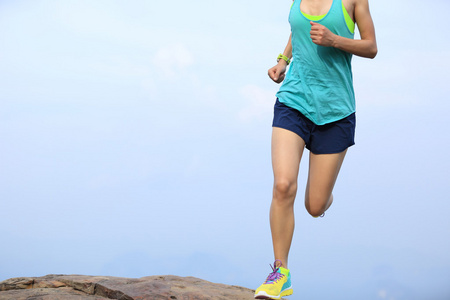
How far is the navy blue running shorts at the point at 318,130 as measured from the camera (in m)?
4.24

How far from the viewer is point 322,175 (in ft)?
14.9

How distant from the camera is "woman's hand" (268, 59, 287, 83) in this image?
4723 millimetres

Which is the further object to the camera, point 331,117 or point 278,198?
point 331,117

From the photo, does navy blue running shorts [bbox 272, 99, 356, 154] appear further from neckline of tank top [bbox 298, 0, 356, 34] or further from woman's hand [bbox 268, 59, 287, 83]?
neckline of tank top [bbox 298, 0, 356, 34]

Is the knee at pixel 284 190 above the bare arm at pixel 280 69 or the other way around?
the other way around

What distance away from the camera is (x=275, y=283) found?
409 cm

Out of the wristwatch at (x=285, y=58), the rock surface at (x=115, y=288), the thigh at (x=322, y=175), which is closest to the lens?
the thigh at (x=322, y=175)

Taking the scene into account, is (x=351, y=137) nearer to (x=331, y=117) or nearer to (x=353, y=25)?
(x=331, y=117)

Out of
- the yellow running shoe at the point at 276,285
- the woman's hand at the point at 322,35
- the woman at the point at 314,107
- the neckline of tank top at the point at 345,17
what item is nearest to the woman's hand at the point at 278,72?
A: the woman at the point at 314,107

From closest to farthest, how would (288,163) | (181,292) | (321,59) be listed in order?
(288,163) → (321,59) → (181,292)

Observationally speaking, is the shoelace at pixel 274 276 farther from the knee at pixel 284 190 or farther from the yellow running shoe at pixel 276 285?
the knee at pixel 284 190

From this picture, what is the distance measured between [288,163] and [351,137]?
2.66ft

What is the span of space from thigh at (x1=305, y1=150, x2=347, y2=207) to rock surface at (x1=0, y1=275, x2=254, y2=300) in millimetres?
1139

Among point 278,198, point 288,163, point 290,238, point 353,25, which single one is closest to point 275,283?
point 290,238
